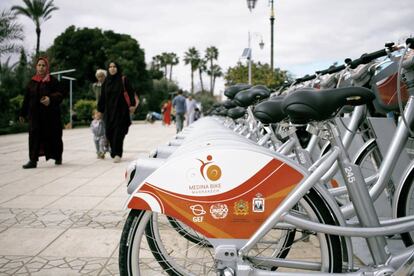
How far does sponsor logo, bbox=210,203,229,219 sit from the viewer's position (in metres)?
1.89

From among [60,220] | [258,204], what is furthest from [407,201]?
[60,220]

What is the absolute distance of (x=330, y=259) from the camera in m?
1.92

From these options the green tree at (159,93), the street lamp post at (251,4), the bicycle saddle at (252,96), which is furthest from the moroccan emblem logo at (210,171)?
the green tree at (159,93)

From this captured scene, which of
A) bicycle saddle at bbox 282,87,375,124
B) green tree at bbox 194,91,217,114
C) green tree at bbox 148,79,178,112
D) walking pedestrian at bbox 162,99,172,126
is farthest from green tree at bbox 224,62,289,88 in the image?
bicycle saddle at bbox 282,87,375,124

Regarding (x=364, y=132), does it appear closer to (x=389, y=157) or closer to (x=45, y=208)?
(x=389, y=157)

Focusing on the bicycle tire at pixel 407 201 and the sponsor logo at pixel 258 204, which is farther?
the bicycle tire at pixel 407 201

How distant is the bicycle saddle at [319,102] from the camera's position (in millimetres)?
1855

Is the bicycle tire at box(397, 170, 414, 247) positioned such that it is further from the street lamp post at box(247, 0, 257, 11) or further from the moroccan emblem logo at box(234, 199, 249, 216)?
the street lamp post at box(247, 0, 257, 11)

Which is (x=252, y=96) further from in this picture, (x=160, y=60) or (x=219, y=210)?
(x=160, y=60)

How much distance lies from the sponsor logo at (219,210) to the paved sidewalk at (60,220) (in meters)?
1.31

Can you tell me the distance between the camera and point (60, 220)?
13.7ft

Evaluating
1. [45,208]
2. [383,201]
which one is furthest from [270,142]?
[45,208]

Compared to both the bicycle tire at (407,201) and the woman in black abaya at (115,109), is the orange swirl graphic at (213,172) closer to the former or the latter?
the bicycle tire at (407,201)

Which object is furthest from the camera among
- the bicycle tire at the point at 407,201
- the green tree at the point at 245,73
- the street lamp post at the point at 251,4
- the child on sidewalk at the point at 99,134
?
the green tree at the point at 245,73
